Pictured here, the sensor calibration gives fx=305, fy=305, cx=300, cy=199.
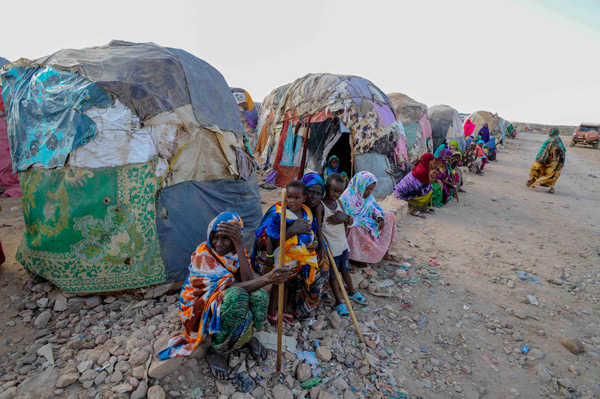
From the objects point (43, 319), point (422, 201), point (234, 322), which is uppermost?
point (234, 322)

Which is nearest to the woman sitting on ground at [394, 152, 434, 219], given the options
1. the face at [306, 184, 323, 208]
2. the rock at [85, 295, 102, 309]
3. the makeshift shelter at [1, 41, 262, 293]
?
the face at [306, 184, 323, 208]

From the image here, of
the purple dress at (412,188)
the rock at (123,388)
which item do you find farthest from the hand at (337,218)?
the purple dress at (412,188)

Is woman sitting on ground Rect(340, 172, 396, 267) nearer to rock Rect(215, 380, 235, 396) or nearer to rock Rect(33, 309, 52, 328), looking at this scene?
rock Rect(215, 380, 235, 396)

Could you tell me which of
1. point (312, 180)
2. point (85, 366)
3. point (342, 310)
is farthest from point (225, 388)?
point (312, 180)

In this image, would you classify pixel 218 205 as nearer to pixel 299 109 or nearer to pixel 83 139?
pixel 83 139

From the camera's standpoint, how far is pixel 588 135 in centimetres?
2238

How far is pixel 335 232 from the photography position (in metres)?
3.05

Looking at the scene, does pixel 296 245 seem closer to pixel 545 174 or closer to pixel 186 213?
pixel 186 213

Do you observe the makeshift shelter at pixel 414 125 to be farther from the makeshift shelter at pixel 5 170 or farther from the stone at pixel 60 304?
the makeshift shelter at pixel 5 170

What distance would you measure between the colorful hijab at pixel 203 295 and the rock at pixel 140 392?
18 cm

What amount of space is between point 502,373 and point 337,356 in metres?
1.37

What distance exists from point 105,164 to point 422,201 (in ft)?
18.6

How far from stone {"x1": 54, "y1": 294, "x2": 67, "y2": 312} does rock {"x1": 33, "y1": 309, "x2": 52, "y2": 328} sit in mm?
70

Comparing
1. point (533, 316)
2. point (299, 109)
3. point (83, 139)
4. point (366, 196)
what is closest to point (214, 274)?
point (83, 139)
